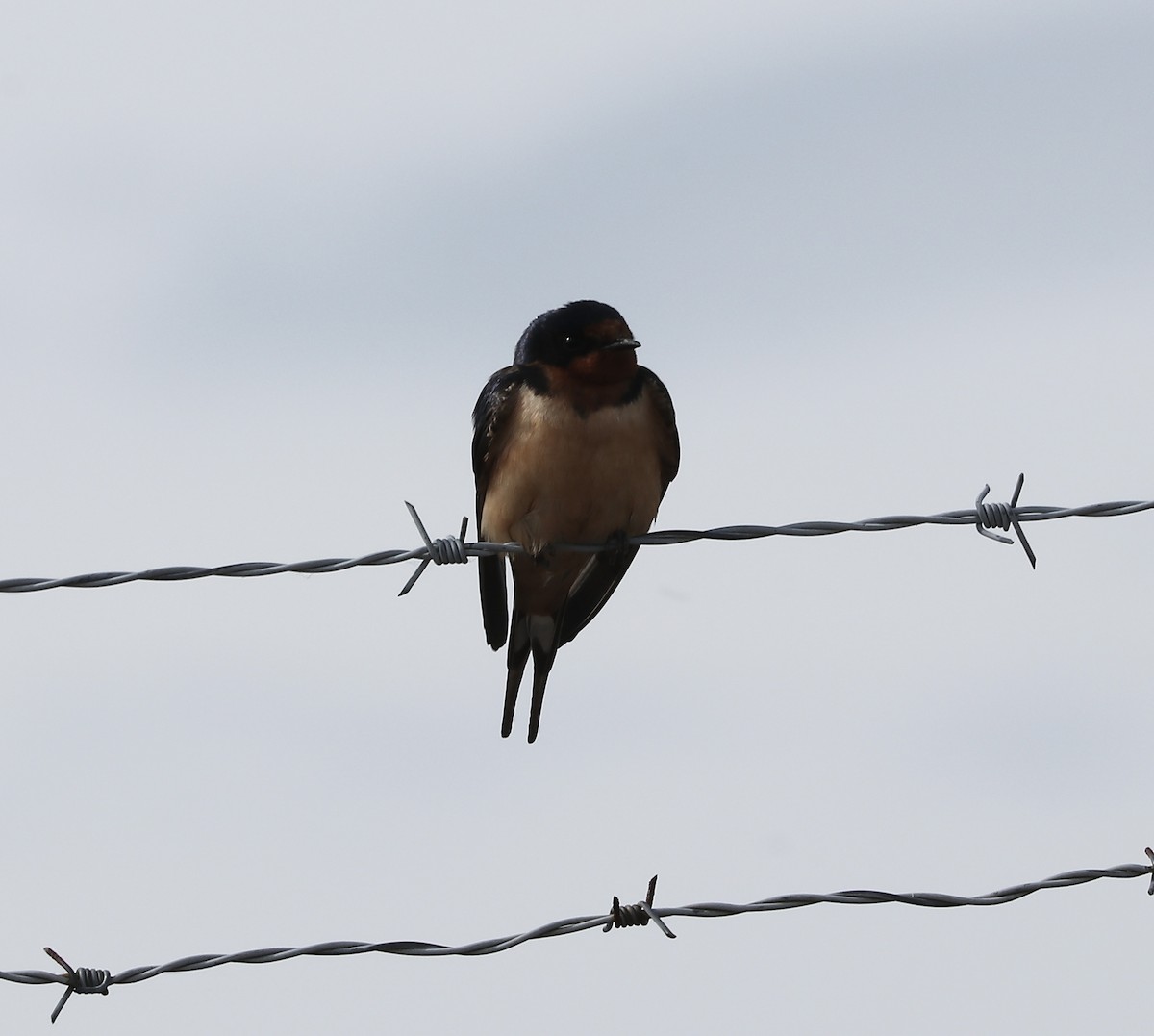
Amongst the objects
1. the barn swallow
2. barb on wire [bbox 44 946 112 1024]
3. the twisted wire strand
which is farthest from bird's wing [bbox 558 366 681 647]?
barb on wire [bbox 44 946 112 1024]

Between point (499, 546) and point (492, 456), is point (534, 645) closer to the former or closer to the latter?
point (492, 456)

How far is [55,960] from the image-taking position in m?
4.43

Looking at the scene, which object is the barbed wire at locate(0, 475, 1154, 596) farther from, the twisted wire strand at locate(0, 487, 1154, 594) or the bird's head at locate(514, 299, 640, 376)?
the bird's head at locate(514, 299, 640, 376)

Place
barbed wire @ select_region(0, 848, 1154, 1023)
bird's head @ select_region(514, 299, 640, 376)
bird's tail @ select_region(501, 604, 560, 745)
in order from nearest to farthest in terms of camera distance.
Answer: barbed wire @ select_region(0, 848, 1154, 1023) < bird's head @ select_region(514, 299, 640, 376) < bird's tail @ select_region(501, 604, 560, 745)

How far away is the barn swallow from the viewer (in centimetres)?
711

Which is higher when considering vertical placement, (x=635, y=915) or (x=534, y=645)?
(x=534, y=645)

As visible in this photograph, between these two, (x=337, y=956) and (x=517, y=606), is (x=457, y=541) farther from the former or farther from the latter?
(x=517, y=606)

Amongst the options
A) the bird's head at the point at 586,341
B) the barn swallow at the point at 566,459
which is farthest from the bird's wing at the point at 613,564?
the bird's head at the point at 586,341

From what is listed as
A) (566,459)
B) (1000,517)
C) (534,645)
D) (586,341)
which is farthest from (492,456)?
(1000,517)

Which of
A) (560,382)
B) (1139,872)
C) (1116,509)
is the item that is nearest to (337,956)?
(1139,872)

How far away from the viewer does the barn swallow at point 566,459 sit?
23.3 ft

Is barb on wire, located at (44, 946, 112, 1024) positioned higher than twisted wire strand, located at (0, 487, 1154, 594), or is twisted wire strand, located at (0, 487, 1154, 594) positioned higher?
twisted wire strand, located at (0, 487, 1154, 594)

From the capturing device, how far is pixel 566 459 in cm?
709

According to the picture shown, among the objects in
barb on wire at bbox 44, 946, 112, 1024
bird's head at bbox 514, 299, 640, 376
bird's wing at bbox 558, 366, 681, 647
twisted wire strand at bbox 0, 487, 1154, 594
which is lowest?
barb on wire at bbox 44, 946, 112, 1024
